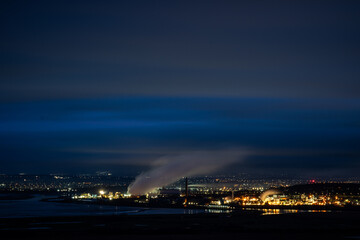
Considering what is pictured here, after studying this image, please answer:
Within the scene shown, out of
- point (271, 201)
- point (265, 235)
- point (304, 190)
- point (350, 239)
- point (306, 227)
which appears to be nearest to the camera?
point (350, 239)

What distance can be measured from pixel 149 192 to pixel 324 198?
60983 mm

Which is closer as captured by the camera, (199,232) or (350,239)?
(350,239)

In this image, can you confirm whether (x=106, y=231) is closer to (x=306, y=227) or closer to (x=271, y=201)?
(x=306, y=227)

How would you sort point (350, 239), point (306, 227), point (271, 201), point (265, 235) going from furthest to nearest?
point (271, 201)
point (306, 227)
point (265, 235)
point (350, 239)

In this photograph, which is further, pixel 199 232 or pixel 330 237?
pixel 199 232

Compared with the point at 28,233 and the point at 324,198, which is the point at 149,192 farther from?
the point at 28,233

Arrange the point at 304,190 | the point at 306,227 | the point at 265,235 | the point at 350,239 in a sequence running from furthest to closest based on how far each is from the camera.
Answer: the point at 304,190 < the point at 306,227 < the point at 265,235 < the point at 350,239

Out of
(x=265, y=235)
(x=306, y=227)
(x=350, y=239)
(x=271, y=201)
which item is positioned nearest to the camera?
(x=350, y=239)

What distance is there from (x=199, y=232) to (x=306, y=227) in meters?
12.4

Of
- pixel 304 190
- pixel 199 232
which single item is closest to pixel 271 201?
pixel 304 190

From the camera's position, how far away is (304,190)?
526ft

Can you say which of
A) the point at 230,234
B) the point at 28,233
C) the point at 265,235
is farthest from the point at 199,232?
the point at 28,233

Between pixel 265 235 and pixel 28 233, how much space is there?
21716 millimetres

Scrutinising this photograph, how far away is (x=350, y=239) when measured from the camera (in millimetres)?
40938
